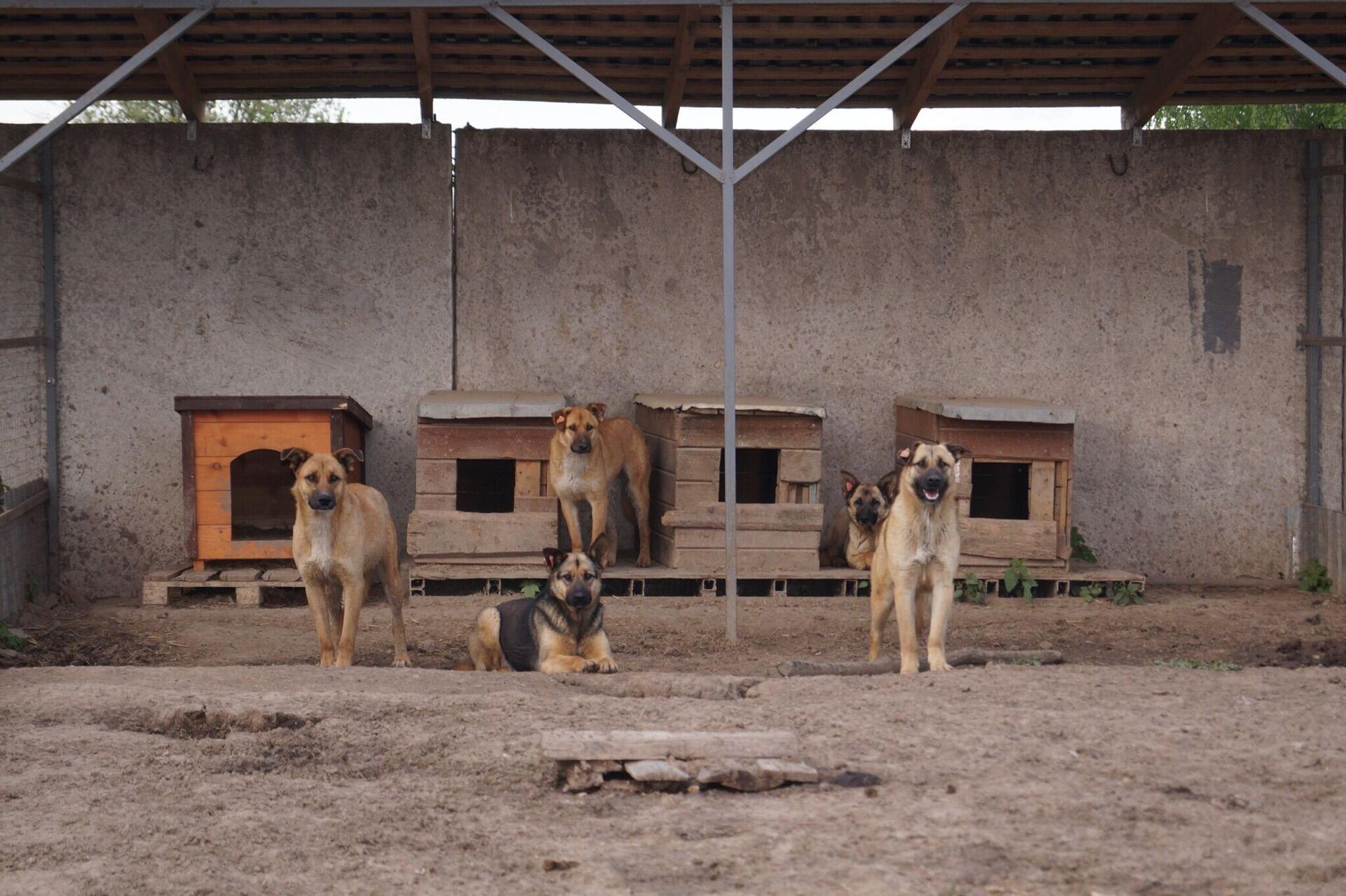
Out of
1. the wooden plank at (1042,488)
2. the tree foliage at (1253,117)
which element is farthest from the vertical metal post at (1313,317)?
the tree foliage at (1253,117)

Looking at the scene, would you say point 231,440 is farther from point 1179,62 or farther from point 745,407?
point 1179,62

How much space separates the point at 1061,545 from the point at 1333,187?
4.02m

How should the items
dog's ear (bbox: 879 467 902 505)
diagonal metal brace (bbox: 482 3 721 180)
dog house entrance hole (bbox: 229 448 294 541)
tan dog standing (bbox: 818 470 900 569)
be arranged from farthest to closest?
1. dog house entrance hole (bbox: 229 448 294 541)
2. tan dog standing (bbox: 818 470 900 569)
3. dog's ear (bbox: 879 467 902 505)
4. diagonal metal brace (bbox: 482 3 721 180)

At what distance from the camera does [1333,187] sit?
437 inches

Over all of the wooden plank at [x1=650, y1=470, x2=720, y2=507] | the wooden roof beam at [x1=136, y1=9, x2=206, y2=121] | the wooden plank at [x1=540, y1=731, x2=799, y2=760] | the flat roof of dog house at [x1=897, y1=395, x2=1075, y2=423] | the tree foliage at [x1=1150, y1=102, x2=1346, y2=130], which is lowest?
the wooden plank at [x1=540, y1=731, x2=799, y2=760]

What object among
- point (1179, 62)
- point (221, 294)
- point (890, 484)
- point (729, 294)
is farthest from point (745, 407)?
point (221, 294)

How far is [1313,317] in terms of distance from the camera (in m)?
11.1

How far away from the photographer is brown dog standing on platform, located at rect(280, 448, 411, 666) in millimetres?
7207

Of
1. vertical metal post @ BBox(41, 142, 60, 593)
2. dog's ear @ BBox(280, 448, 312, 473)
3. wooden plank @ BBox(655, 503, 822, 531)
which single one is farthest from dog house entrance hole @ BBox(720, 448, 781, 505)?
vertical metal post @ BBox(41, 142, 60, 593)

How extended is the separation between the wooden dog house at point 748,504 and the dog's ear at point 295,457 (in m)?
3.03

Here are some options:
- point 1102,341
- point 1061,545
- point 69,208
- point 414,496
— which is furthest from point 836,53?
point 69,208

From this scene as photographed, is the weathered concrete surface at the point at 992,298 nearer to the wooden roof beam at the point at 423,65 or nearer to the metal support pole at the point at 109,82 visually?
the wooden roof beam at the point at 423,65

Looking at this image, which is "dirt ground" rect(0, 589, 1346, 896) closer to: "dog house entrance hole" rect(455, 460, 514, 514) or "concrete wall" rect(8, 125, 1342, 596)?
"concrete wall" rect(8, 125, 1342, 596)

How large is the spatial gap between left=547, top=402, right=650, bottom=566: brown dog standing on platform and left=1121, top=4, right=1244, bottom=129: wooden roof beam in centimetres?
481
